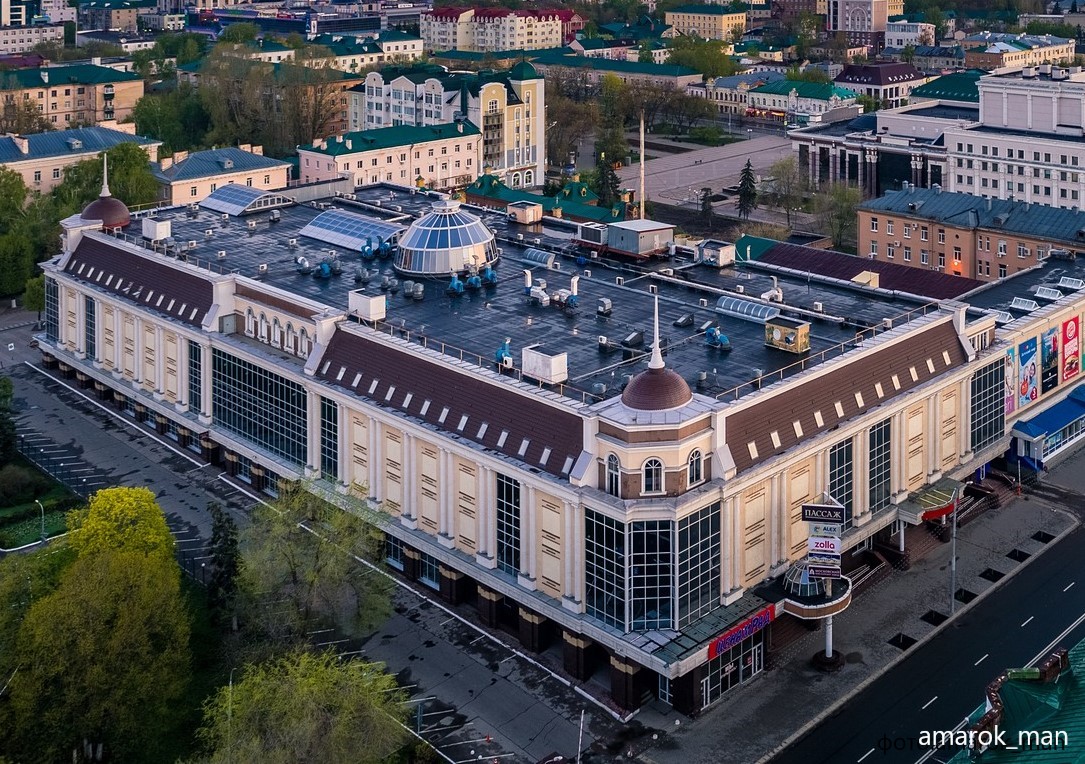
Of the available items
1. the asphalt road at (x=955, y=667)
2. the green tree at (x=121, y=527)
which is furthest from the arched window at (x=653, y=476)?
the green tree at (x=121, y=527)

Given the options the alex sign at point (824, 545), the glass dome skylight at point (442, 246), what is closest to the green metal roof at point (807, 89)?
the glass dome skylight at point (442, 246)

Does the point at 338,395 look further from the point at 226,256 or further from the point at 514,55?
the point at 514,55

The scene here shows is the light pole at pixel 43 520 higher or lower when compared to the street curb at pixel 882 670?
higher

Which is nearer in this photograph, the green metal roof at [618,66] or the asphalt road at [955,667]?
the asphalt road at [955,667]

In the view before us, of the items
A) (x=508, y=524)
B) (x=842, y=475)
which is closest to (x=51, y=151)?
(x=508, y=524)

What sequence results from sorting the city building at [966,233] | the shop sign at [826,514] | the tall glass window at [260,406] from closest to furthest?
the shop sign at [826,514] < the tall glass window at [260,406] < the city building at [966,233]

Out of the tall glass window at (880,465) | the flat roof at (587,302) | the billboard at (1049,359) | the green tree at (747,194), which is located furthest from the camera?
the green tree at (747,194)

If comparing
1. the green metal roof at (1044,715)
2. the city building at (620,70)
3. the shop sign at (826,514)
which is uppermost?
the city building at (620,70)

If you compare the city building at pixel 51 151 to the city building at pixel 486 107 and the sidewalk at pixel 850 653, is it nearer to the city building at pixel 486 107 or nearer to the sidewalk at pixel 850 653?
the city building at pixel 486 107
